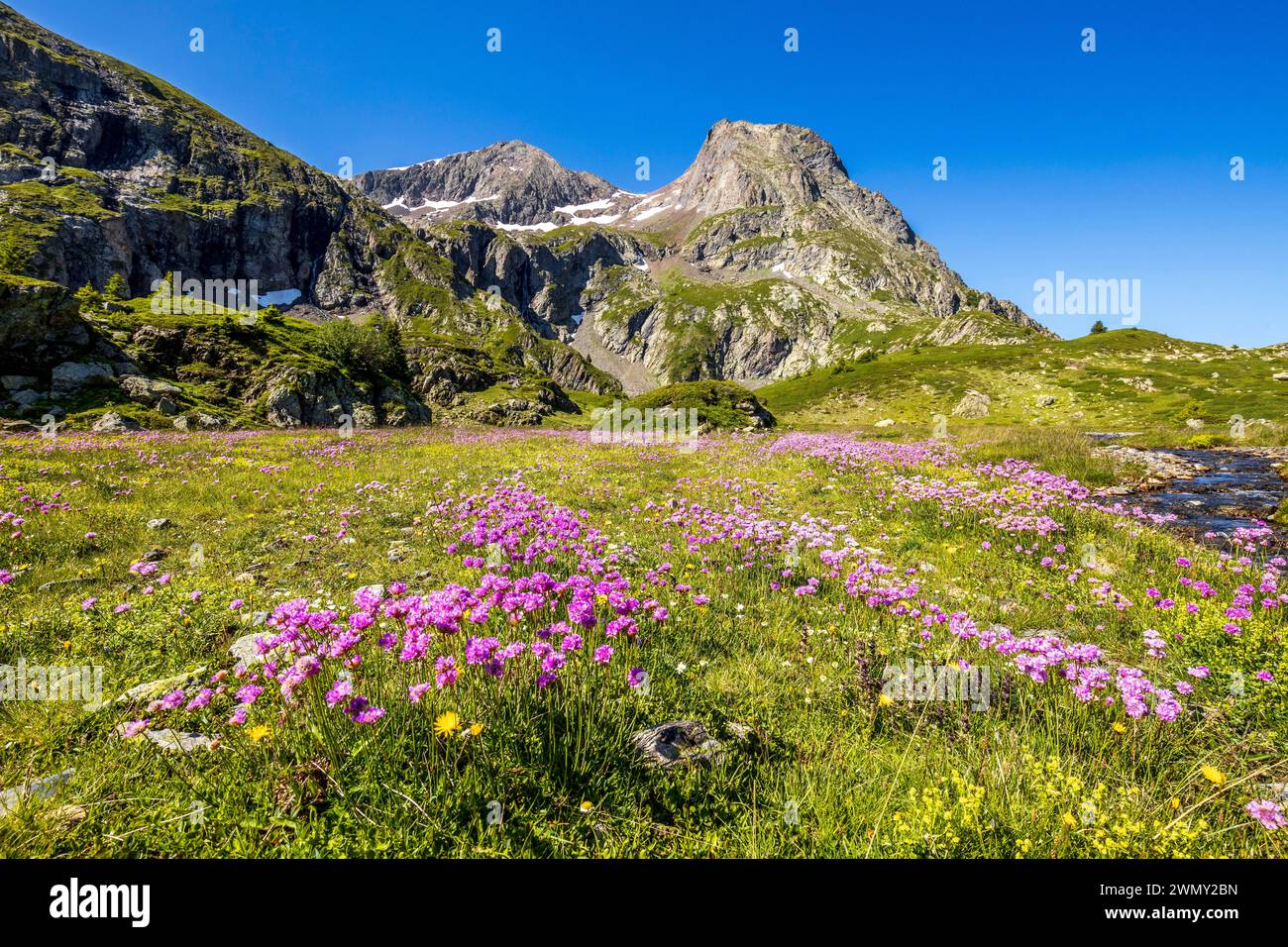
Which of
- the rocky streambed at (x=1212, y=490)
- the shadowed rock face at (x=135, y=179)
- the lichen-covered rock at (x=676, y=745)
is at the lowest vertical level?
the lichen-covered rock at (x=676, y=745)

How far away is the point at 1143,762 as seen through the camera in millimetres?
3119

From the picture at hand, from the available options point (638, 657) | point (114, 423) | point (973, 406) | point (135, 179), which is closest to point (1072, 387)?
point (973, 406)

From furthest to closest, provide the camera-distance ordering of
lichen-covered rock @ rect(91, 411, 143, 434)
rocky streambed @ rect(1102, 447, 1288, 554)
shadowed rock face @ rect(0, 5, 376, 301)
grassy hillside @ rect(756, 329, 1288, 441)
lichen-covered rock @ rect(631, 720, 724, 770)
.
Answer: shadowed rock face @ rect(0, 5, 376, 301) → grassy hillside @ rect(756, 329, 1288, 441) → lichen-covered rock @ rect(91, 411, 143, 434) → rocky streambed @ rect(1102, 447, 1288, 554) → lichen-covered rock @ rect(631, 720, 724, 770)

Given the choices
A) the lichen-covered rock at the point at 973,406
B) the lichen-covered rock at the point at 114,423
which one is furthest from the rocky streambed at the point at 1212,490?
the lichen-covered rock at the point at 973,406

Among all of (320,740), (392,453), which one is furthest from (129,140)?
(320,740)

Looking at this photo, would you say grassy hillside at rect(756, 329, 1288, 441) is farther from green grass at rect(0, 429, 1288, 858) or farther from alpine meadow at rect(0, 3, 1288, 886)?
green grass at rect(0, 429, 1288, 858)

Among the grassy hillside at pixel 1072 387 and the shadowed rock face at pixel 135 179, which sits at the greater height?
the shadowed rock face at pixel 135 179

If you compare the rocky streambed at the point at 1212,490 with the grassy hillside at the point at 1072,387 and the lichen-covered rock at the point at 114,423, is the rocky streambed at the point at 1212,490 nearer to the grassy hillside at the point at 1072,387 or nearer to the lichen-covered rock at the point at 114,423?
the grassy hillside at the point at 1072,387

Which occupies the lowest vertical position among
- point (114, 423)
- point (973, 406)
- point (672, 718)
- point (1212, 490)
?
point (672, 718)

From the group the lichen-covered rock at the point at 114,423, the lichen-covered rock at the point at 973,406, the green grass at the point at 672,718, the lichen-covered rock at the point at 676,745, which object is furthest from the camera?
the lichen-covered rock at the point at 973,406

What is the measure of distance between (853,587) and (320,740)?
4782 mm

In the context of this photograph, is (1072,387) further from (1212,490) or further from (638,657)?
(638,657)

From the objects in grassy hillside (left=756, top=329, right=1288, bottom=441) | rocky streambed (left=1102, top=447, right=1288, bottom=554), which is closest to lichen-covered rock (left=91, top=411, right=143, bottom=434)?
rocky streambed (left=1102, top=447, right=1288, bottom=554)
